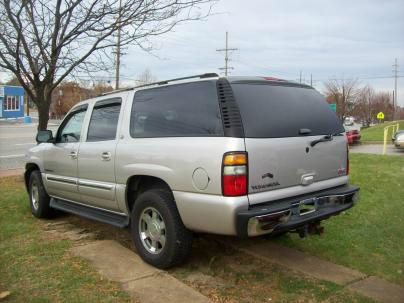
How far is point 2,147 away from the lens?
63.7ft

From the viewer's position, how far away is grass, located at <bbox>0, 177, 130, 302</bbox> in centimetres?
369

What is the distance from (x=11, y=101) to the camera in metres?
58.8

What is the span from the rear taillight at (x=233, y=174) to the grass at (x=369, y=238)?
1.69 meters

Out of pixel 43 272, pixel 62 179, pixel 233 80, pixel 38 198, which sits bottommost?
pixel 43 272

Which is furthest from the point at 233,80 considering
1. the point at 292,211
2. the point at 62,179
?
the point at 62,179

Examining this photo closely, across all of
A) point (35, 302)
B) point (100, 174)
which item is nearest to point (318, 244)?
point (100, 174)

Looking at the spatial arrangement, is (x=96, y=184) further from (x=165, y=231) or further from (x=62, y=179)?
(x=165, y=231)

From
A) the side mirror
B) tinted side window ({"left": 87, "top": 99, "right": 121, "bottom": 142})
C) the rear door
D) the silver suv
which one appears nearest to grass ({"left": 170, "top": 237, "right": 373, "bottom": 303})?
the silver suv

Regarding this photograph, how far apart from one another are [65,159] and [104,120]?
0.93 metres

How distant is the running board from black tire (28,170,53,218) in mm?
222

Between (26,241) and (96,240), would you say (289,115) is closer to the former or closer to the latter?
(96,240)

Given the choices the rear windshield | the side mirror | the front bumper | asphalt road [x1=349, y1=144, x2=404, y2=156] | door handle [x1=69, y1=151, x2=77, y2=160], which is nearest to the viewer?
the front bumper

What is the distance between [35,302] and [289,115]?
107 inches

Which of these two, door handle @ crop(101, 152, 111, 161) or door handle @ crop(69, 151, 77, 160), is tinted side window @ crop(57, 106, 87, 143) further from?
door handle @ crop(101, 152, 111, 161)
